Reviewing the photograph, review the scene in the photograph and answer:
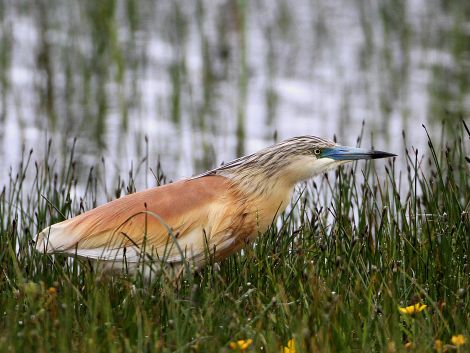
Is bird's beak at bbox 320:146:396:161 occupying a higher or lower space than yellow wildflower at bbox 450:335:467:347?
higher

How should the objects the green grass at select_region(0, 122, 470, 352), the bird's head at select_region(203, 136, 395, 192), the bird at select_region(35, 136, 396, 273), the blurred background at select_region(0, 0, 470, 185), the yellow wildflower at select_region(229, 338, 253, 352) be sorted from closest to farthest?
the yellow wildflower at select_region(229, 338, 253, 352) → the green grass at select_region(0, 122, 470, 352) → the bird at select_region(35, 136, 396, 273) → the bird's head at select_region(203, 136, 395, 192) → the blurred background at select_region(0, 0, 470, 185)

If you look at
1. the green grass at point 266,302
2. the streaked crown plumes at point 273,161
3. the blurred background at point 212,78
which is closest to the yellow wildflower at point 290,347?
the green grass at point 266,302

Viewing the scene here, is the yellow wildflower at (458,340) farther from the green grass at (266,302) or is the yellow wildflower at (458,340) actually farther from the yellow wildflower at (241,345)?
the yellow wildflower at (241,345)

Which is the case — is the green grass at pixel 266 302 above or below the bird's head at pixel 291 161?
below

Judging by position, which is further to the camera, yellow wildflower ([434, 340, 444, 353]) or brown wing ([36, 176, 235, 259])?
brown wing ([36, 176, 235, 259])

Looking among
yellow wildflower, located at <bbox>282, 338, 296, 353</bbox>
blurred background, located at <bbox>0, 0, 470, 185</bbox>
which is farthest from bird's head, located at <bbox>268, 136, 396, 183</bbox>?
blurred background, located at <bbox>0, 0, 470, 185</bbox>

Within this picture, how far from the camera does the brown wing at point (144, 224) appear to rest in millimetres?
4652

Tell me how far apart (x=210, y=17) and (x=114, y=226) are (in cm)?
822

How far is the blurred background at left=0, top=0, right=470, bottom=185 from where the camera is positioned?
9992 millimetres

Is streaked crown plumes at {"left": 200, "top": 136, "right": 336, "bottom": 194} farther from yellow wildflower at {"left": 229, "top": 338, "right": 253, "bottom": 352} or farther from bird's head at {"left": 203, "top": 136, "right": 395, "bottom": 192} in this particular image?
yellow wildflower at {"left": 229, "top": 338, "right": 253, "bottom": 352}

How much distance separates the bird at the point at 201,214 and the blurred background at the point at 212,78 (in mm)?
4373

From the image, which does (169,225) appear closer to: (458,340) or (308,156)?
(308,156)

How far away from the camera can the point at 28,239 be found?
16.8ft

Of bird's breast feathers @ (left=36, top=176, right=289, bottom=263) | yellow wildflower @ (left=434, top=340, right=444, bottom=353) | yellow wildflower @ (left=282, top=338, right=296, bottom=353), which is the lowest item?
yellow wildflower @ (left=282, top=338, right=296, bottom=353)
